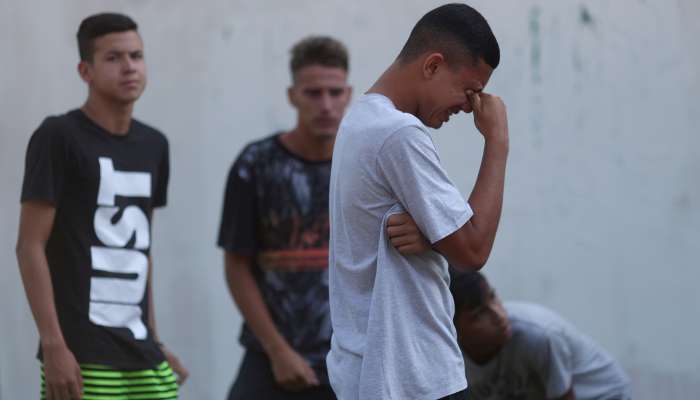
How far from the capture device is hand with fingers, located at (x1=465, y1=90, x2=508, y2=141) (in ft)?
9.35

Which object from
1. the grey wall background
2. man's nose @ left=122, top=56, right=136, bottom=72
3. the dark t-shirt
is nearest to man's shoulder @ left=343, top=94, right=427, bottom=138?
man's nose @ left=122, top=56, right=136, bottom=72

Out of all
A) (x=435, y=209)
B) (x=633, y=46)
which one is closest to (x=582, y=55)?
(x=633, y=46)

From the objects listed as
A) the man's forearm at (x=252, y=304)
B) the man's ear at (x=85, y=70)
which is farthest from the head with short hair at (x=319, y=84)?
the man's ear at (x=85, y=70)

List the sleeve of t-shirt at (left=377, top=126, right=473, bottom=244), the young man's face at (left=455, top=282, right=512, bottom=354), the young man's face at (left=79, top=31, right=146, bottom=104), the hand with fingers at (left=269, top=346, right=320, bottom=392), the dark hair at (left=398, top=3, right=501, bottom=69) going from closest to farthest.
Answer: the sleeve of t-shirt at (left=377, top=126, right=473, bottom=244) < the dark hair at (left=398, top=3, right=501, bottom=69) < the young man's face at (left=79, top=31, right=146, bottom=104) < the young man's face at (left=455, top=282, right=512, bottom=354) < the hand with fingers at (left=269, top=346, right=320, bottom=392)

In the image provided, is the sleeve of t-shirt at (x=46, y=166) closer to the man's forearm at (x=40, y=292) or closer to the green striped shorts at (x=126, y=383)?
the man's forearm at (x=40, y=292)

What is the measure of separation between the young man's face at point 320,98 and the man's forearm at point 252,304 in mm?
508

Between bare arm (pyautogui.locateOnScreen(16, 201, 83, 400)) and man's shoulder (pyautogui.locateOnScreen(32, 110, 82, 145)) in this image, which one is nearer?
bare arm (pyautogui.locateOnScreen(16, 201, 83, 400))

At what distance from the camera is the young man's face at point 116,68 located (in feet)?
12.4

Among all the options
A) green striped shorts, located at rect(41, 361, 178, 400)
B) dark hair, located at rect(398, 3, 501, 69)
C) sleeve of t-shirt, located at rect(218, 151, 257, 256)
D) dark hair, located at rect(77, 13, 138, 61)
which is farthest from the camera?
sleeve of t-shirt, located at rect(218, 151, 257, 256)

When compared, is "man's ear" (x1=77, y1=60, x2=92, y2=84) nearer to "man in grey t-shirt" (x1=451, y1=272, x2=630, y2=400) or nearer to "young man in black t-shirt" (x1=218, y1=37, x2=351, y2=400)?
"young man in black t-shirt" (x1=218, y1=37, x2=351, y2=400)

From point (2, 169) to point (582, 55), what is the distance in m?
2.27

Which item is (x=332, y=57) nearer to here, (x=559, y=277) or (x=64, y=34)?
(x=64, y=34)

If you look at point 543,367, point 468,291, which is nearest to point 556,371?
point 543,367

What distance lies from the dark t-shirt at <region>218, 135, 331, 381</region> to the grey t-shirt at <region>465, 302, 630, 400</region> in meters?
0.53
